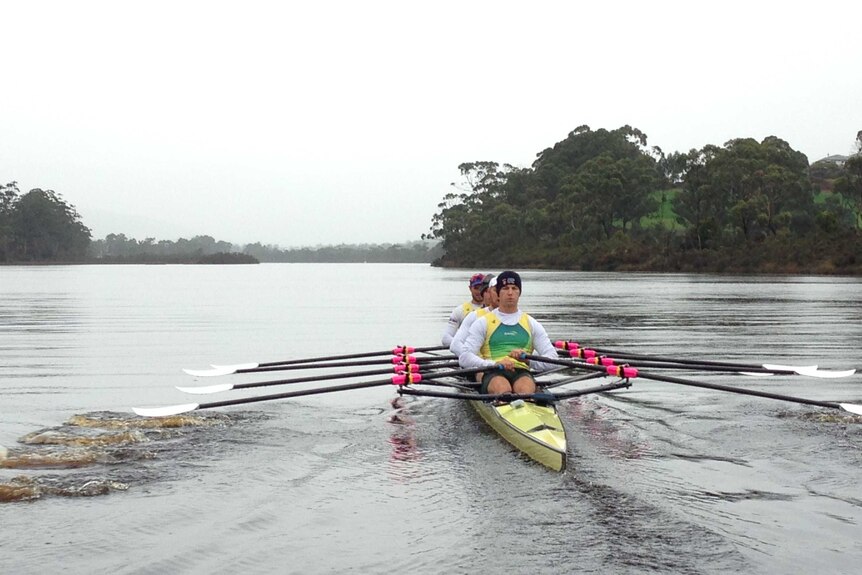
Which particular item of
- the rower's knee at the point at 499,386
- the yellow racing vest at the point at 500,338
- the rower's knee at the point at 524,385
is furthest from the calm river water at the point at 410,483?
the yellow racing vest at the point at 500,338

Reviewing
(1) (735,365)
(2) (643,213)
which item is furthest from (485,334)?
(2) (643,213)

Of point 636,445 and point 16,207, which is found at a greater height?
point 16,207

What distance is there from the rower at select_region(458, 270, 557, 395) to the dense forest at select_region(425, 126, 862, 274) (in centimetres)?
6208

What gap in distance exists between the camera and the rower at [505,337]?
10.7 metres

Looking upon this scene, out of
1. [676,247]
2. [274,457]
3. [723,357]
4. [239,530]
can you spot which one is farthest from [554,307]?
[676,247]

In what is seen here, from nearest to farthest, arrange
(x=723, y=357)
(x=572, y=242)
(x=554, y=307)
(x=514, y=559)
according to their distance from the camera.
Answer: (x=514, y=559), (x=723, y=357), (x=554, y=307), (x=572, y=242)

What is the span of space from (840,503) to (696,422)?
3720mm

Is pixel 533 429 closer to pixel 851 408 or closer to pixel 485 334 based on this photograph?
pixel 485 334

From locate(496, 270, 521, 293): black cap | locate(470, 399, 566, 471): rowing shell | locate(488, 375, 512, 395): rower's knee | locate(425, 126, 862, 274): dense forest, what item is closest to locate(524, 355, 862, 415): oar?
locate(488, 375, 512, 395): rower's knee

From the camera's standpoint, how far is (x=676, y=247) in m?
87.8

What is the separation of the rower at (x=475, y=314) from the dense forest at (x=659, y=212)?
60.5m

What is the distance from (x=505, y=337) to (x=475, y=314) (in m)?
0.58

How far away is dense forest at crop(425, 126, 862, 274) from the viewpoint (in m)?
75.8

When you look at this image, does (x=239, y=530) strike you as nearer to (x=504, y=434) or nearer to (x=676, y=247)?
(x=504, y=434)
